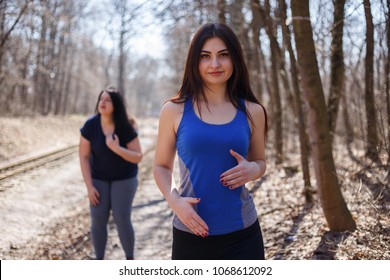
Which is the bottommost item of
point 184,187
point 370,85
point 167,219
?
point 167,219

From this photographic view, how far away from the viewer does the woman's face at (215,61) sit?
2.09 metres

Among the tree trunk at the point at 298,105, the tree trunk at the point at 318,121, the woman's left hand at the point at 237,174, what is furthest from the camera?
the tree trunk at the point at 298,105

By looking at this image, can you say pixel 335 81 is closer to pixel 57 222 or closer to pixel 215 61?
pixel 57 222

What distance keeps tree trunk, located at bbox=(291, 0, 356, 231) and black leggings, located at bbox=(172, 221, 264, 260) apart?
2124mm

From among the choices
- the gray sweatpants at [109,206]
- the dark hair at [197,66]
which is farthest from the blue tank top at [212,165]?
the gray sweatpants at [109,206]

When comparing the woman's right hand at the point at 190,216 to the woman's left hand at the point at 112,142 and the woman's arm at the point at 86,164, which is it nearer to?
the woman's left hand at the point at 112,142

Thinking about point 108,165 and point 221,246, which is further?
point 108,165

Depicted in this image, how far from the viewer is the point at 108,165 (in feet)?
13.4

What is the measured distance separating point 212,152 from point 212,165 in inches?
2.7

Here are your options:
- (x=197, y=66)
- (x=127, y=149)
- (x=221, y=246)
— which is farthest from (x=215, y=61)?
(x=127, y=149)

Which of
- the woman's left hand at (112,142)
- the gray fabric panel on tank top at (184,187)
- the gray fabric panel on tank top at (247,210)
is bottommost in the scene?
the gray fabric panel on tank top at (247,210)

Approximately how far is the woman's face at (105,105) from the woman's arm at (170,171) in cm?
219
